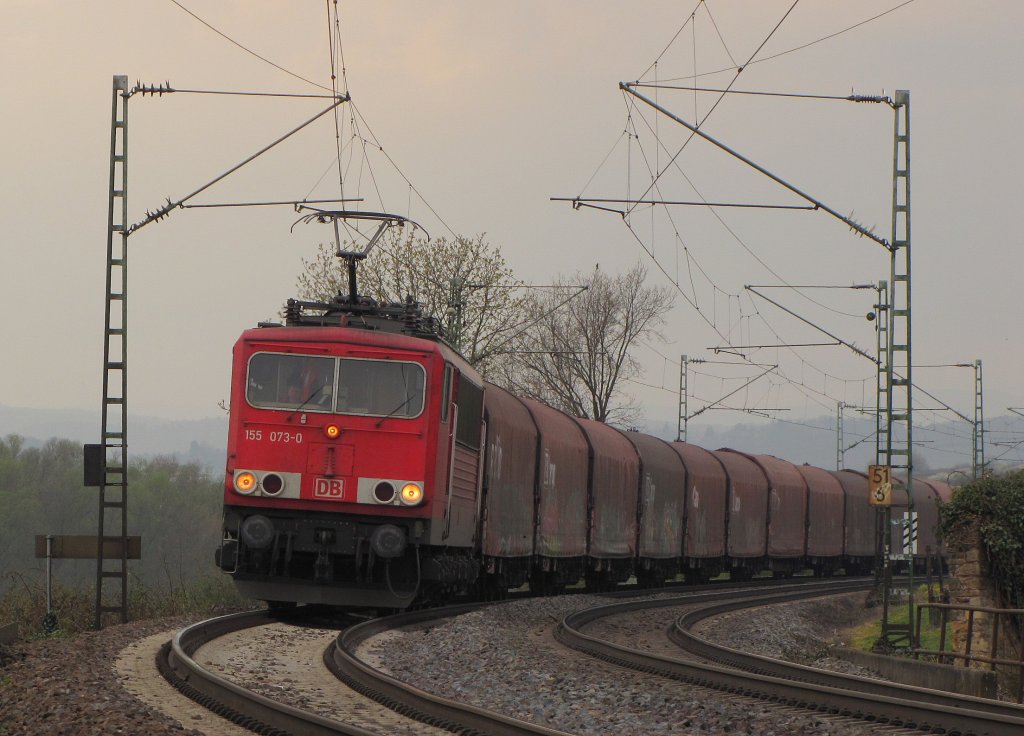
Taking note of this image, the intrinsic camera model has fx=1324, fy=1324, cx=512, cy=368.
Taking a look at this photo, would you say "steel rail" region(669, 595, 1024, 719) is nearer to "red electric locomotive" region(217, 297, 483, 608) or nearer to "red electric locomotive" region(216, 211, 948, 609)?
"red electric locomotive" region(216, 211, 948, 609)

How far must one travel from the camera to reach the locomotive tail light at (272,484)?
1459cm

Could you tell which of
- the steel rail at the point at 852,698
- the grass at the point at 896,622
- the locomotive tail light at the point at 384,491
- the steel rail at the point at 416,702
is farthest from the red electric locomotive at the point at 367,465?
the grass at the point at 896,622

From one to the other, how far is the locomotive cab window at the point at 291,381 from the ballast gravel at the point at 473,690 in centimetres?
280

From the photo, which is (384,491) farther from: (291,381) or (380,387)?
(291,381)

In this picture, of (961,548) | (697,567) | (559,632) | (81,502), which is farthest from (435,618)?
(81,502)

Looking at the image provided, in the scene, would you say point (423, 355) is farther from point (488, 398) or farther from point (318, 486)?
point (488, 398)

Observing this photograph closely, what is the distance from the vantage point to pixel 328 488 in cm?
1463

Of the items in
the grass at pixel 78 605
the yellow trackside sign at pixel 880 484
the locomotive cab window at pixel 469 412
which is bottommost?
the grass at pixel 78 605

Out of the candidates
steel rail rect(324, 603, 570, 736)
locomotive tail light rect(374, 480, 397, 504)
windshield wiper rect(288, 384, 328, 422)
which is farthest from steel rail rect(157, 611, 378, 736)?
windshield wiper rect(288, 384, 328, 422)

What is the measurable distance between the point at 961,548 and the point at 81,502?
3723 inches

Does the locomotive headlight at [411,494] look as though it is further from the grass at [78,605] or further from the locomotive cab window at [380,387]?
the grass at [78,605]

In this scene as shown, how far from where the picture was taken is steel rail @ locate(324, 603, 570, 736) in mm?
8359

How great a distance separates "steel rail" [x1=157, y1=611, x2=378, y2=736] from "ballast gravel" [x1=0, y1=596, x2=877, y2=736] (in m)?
0.26

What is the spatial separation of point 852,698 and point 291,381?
24.7 feet
